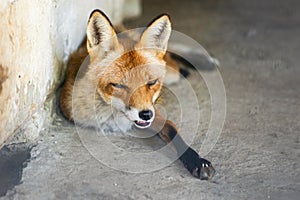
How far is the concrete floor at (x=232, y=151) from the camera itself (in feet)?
8.62

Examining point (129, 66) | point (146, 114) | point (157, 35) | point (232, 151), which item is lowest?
point (232, 151)

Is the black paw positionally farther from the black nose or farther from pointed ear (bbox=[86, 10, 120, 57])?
pointed ear (bbox=[86, 10, 120, 57])

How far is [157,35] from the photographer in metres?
3.12

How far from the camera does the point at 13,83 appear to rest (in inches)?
102

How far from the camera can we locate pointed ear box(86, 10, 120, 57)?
2924 mm

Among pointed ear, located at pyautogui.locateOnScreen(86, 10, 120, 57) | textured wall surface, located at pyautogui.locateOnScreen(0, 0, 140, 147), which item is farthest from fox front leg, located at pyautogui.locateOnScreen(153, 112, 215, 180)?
textured wall surface, located at pyautogui.locateOnScreen(0, 0, 140, 147)

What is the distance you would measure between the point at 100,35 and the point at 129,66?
24 cm

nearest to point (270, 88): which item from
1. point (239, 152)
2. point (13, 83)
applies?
point (239, 152)

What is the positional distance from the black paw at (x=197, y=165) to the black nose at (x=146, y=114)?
294 mm

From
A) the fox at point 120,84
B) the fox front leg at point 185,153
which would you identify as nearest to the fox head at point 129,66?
the fox at point 120,84

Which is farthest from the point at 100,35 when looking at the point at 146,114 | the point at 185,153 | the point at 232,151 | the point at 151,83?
the point at 232,151

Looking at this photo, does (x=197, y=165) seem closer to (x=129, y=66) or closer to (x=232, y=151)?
(x=232, y=151)

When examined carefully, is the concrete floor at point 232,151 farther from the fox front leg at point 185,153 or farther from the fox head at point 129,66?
the fox head at point 129,66

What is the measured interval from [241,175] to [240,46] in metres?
2.31
